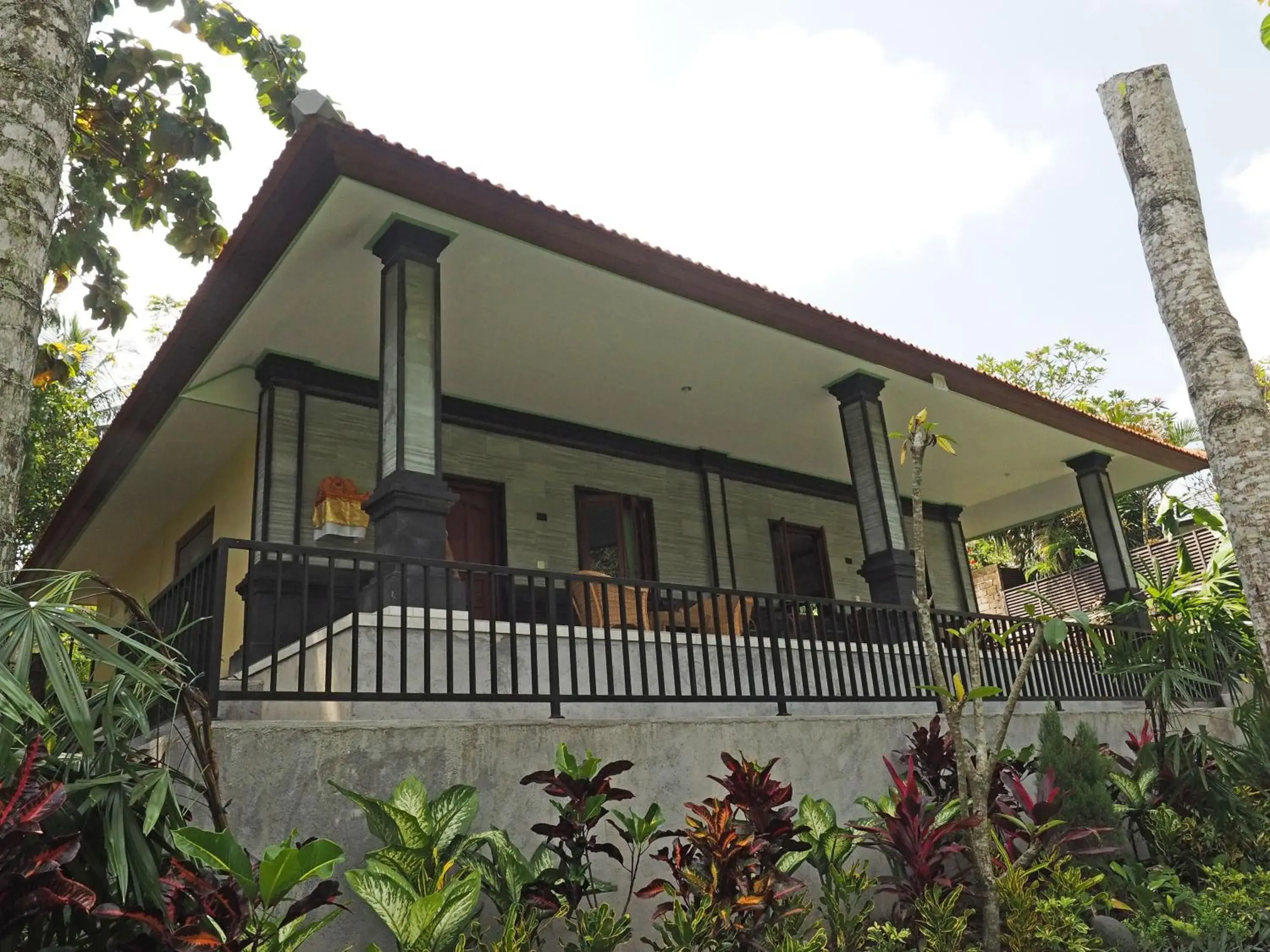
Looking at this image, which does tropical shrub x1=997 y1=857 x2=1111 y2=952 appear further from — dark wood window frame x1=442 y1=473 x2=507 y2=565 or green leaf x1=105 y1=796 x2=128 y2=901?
dark wood window frame x1=442 y1=473 x2=507 y2=565

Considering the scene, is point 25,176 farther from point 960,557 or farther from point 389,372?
point 960,557

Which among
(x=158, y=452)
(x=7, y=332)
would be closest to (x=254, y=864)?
(x=7, y=332)

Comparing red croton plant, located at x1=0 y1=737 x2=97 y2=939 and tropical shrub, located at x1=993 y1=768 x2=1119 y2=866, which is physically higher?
red croton plant, located at x1=0 y1=737 x2=97 y2=939

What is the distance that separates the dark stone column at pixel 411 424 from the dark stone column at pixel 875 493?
13.8 feet

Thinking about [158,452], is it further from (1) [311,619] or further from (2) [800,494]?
(2) [800,494]

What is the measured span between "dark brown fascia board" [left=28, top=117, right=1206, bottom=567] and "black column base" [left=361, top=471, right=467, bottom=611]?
73.3 inches

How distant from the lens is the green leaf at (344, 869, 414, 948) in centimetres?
336

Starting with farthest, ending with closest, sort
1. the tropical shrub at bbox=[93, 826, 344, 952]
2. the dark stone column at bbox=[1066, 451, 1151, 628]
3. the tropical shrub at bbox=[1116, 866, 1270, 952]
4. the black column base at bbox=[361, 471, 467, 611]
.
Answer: the dark stone column at bbox=[1066, 451, 1151, 628]
the black column base at bbox=[361, 471, 467, 611]
the tropical shrub at bbox=[1116, 866, 1270, 952]
the tropical shrub at bbox=[93, 826, 344, 952]

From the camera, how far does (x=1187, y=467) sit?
13.2 meters

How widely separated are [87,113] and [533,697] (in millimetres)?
5721

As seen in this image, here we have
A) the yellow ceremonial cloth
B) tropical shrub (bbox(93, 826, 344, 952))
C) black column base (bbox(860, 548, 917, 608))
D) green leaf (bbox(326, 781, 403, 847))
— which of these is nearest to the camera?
tropical shrub (bbox(93, 826, 344, 952))

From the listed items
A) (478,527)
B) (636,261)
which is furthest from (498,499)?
(636,261)

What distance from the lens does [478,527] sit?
979 centimetres

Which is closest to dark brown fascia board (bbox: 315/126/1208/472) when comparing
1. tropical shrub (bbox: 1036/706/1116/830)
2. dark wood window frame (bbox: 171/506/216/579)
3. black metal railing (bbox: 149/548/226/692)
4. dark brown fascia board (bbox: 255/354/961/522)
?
dark brown fascia board (bbox: 255/354/961/522)
